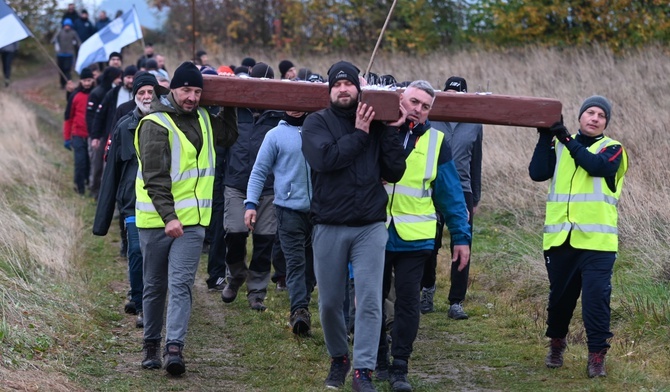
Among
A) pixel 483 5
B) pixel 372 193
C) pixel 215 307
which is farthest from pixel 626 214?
pixel 483 5

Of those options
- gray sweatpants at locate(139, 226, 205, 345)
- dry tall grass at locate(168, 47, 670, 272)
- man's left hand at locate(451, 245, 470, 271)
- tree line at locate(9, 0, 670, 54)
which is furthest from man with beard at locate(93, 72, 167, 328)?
tree line at locate(9, 0, 670, 54)

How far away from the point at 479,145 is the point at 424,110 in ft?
9.31

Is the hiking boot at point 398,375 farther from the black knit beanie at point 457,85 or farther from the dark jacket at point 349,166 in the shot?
the black knit beanie at point 457,85

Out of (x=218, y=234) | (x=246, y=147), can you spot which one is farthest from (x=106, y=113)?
(x=246, y=147)

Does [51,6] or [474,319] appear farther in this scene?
[51,6]

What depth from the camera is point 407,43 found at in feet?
94.3

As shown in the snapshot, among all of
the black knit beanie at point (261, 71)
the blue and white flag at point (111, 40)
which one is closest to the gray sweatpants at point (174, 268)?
the black knit beanie at point (261, 71)

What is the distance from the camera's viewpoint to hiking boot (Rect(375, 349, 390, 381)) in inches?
291

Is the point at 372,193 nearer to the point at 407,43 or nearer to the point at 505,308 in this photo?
the point at 505,308

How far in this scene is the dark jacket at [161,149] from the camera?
7250 millimetres

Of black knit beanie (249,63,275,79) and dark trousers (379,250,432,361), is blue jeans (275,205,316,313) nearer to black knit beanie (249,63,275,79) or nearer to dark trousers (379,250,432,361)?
dark trousers (379,250,432,361)

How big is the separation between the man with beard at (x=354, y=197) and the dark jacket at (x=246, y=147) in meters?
3.18

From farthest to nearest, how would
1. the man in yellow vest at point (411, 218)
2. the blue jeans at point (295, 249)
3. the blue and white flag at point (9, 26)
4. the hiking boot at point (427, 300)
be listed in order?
the blue and white flag at point (9, 26)
the hiking boot at point (427, 300)
the blue jeans at point (295, 249)
the man in yellow vest at point (411, 218)

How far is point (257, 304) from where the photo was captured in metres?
9.94
